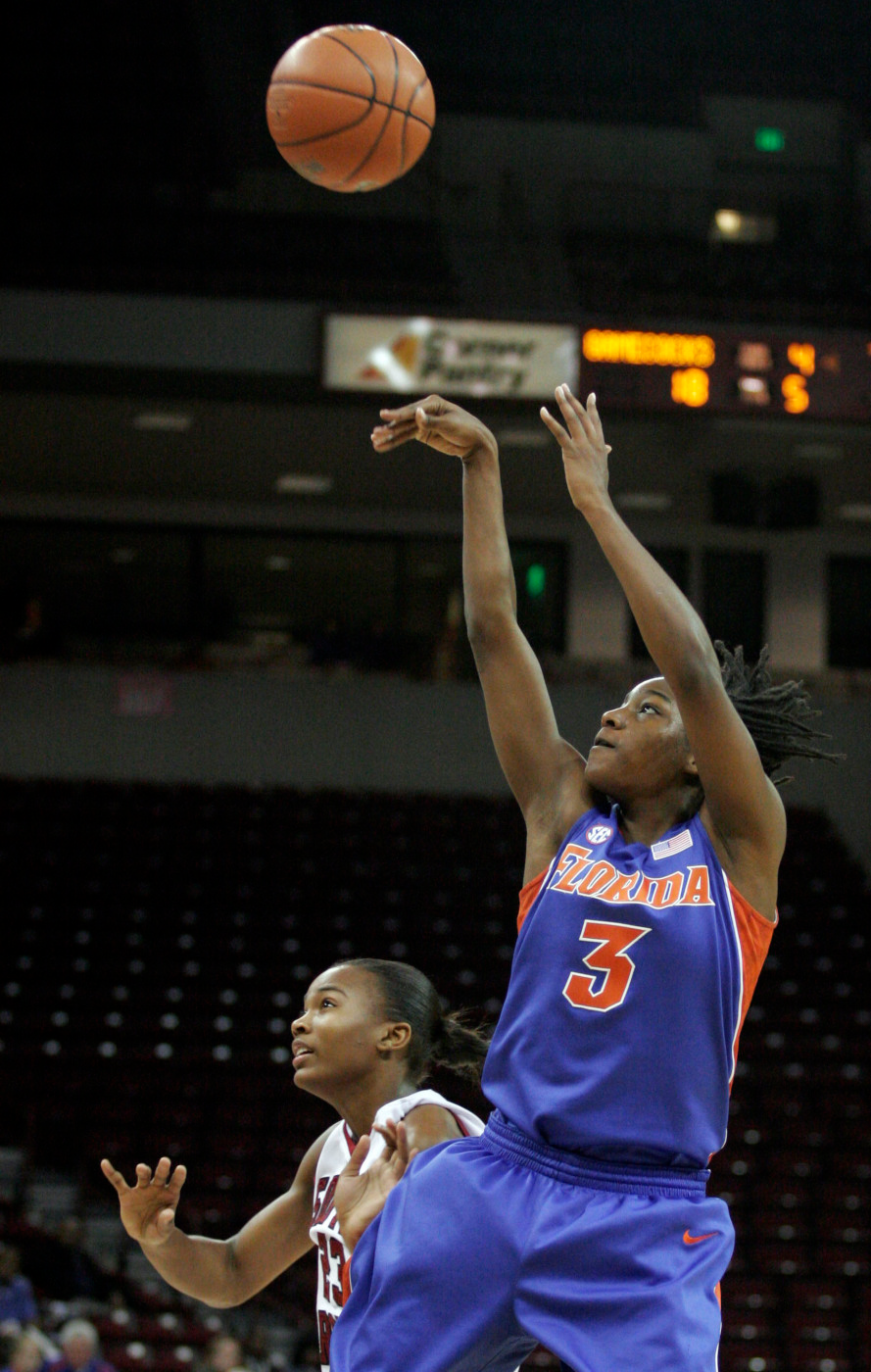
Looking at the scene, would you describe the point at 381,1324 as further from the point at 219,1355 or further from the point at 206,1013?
the point at 206,1013

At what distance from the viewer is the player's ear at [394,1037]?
2.70 m

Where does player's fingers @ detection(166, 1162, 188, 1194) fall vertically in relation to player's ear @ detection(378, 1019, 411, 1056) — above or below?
below

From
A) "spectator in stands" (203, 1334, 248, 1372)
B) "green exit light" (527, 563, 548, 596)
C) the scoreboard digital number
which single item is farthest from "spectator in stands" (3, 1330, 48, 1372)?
"green exit light" (527, 563, 548, 596)

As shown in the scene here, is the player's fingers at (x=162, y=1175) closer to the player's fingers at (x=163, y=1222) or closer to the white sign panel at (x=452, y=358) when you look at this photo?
the player's fingers at (x=163, y=1222)

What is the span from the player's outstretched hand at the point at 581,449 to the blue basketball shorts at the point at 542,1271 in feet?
3.07

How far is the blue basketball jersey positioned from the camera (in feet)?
7.22

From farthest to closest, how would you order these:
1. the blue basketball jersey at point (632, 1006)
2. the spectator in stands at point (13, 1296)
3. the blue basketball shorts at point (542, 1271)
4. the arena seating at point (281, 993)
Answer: the arena seating at point (281, 993), the spectator in stands at point (13, 1296), the blue basketball jersey at point (632, 1006), the blue basketball shorts at point (542, 1271)

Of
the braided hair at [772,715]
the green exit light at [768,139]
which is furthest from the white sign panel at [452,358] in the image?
the braided hair at [772,715]

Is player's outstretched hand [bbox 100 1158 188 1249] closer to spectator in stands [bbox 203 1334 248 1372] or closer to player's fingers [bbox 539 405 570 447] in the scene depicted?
player's fingers [bbox 539 405 570 447]

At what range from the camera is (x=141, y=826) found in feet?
40.9

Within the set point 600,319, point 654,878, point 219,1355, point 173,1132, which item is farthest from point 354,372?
point 654,878

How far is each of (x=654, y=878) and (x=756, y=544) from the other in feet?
46.3

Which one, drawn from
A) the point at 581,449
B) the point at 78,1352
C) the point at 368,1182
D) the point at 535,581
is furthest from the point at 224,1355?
the point at 535,581

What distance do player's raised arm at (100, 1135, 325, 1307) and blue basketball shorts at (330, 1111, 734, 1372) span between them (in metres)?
0.51
